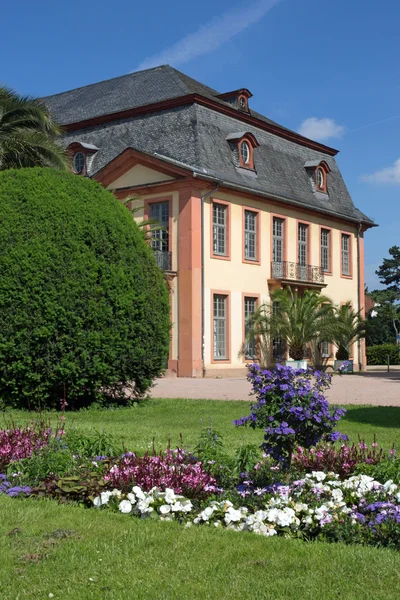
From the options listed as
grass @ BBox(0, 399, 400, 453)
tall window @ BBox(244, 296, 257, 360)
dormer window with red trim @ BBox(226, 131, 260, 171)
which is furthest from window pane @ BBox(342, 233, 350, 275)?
grass @ BBox(0, 399, 400, 453)

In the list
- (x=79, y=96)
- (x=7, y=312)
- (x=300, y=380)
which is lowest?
(x=300, y=380)

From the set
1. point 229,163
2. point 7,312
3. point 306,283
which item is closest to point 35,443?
point 7,312

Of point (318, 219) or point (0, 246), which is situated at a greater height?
point (318, 219)

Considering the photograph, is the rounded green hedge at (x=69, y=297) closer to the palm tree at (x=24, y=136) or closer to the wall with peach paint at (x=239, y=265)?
the palm tree at (x=24, y=136)

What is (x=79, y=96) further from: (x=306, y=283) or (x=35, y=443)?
(x=35, y=443)

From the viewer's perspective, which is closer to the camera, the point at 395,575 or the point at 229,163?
the point at 395,575

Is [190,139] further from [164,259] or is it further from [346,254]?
[346,254]

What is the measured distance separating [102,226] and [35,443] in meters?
7.71

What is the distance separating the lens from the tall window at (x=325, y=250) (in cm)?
3631

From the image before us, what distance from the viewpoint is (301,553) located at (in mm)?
4594

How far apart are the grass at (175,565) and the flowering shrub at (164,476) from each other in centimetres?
76

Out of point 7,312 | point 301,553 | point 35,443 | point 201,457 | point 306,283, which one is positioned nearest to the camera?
point 301,553

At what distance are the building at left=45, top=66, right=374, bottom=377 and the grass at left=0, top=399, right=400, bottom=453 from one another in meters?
13.1

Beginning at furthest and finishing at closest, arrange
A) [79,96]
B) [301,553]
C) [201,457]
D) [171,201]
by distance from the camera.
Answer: [79,96]
[171,201]
[201,457]
[301,553]
